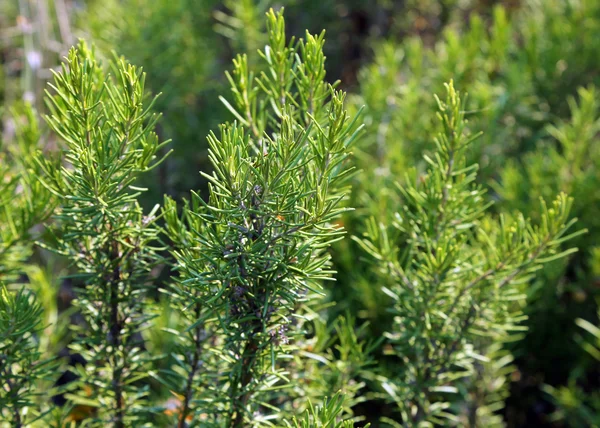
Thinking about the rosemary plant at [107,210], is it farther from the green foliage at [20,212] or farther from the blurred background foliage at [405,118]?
the blurred background foliage at [405,118]

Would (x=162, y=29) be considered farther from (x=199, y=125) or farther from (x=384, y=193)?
(x=384, y=193)

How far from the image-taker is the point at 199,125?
1.61m

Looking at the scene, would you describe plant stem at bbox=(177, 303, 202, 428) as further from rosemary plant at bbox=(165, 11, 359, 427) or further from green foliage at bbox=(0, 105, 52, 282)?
green foliage at bbox=(0, 105, 52, 282)

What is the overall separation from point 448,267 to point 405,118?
2.01 ft

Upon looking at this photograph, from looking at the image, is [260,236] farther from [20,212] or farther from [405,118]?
[405,118]

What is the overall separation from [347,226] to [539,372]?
491 mm

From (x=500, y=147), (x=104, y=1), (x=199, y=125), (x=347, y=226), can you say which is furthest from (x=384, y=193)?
(x=104, y=1)

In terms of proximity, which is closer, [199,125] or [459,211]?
[459,211]

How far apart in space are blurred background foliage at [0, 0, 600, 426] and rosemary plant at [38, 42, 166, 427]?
195mm

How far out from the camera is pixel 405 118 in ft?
4.20

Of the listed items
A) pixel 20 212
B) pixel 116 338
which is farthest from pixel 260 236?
pixel 20 212

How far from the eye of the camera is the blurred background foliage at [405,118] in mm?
1095

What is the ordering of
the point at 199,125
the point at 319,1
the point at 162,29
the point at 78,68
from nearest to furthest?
the point at 78,68
the point at 162,29
the point at 199,125
the point at 319,1

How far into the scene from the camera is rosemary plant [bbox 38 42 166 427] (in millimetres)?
602
